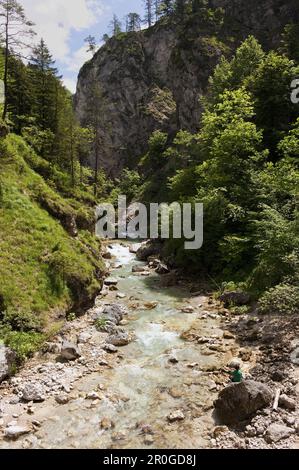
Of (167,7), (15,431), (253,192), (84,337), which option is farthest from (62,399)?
(167,7)

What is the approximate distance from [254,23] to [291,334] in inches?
2878

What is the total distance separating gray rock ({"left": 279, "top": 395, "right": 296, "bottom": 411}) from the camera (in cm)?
1241

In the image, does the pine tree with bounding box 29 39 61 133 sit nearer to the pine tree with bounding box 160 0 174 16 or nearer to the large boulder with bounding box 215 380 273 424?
the large boulder with bounding box 215 380 273 424

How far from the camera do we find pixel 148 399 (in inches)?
547

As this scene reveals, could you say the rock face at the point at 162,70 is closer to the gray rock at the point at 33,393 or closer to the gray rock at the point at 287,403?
the gray rock at the point at 287,403

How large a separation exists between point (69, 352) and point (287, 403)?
9341 millimetres

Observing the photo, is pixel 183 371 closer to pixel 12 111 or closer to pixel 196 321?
pixel 196 321

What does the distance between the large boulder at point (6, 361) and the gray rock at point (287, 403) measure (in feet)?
34.0

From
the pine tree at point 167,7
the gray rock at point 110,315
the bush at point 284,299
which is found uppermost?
the pine tree at point 167,7

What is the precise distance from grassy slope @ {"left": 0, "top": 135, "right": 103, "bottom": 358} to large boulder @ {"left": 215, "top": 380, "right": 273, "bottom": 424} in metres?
8.90

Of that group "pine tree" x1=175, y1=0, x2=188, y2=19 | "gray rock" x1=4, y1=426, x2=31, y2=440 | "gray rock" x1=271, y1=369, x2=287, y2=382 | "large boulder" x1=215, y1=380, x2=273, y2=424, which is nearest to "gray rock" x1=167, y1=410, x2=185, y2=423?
"large boulder" x1=215, y1=380, x2=273, y2=424

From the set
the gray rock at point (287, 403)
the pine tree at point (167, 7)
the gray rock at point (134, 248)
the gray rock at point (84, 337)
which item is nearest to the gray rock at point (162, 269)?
the gray rock at point (134, 248)

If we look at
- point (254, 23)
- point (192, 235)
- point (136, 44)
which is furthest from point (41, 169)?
point (136, 44)

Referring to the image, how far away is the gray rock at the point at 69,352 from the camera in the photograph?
54.0 feet
